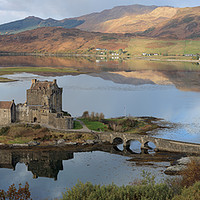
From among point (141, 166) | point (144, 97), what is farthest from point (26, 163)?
point (144, 97)

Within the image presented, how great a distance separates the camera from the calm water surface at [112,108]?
5181 centimetres

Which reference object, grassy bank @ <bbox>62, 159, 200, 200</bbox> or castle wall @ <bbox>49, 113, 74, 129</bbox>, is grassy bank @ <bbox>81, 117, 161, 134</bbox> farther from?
grassy bank @ <bbox>62, 159, 200, 200</bbox>

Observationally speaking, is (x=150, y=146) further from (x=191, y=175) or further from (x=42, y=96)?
(x=42, y=96)

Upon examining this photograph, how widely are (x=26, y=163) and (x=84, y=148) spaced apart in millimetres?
11239

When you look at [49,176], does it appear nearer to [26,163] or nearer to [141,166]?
[26,163]

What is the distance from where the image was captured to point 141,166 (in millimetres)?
56188

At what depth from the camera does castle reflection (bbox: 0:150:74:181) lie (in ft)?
183

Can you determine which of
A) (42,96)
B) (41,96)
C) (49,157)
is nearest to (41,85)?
(41,96)

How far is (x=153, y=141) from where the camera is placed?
6512 centimetres

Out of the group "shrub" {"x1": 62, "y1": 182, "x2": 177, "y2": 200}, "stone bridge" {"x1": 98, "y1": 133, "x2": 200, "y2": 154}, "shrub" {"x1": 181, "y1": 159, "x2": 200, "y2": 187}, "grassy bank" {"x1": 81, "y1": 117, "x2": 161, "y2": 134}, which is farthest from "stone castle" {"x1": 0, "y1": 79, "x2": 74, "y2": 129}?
"shrub" {"x1": 62, "y1": 182, "x2": 177, "y2": 200}

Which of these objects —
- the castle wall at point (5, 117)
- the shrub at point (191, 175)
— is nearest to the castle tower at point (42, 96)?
the castle wall at point (5, 117)

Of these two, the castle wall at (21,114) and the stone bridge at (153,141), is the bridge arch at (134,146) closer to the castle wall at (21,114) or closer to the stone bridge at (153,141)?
the stone bridge at (153,141)

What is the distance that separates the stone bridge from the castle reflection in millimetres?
9815

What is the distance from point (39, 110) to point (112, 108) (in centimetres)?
3363
